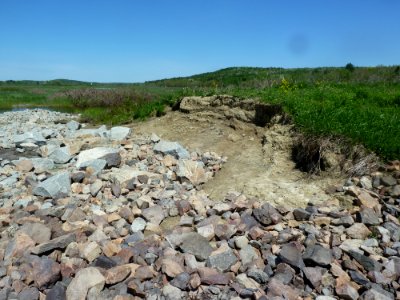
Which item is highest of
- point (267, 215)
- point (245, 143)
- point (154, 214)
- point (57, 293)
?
point (245, 143)

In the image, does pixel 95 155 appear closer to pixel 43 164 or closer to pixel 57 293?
pixel 43 164

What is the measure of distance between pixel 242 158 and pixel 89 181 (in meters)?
2.88

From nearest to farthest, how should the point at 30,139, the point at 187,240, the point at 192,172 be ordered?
the point at 187,240 < the point at 192,172 < the point at 30,139

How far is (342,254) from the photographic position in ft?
14.6

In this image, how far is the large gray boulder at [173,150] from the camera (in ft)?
25.6

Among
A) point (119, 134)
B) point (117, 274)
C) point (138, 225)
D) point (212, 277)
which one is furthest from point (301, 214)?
point (119, 134)

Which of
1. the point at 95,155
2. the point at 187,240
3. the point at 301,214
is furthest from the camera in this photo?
the point at 95,155

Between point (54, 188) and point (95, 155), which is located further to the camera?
point (95, 155)

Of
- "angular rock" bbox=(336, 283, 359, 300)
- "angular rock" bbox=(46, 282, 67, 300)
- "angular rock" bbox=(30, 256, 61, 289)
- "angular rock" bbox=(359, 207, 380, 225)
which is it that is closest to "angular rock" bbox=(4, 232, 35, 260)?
"angular rock" bbox=(30, 256, 61, 289)

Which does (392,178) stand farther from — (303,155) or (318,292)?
(318,292)

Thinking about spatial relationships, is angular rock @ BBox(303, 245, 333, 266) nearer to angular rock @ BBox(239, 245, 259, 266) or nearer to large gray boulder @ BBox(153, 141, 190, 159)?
angular rock @ BBox(239, 245, 259, 266)

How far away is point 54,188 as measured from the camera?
643cm


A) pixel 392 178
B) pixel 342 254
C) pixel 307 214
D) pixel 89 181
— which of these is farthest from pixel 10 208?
pixel 392 178

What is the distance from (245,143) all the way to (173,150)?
1510 mm
